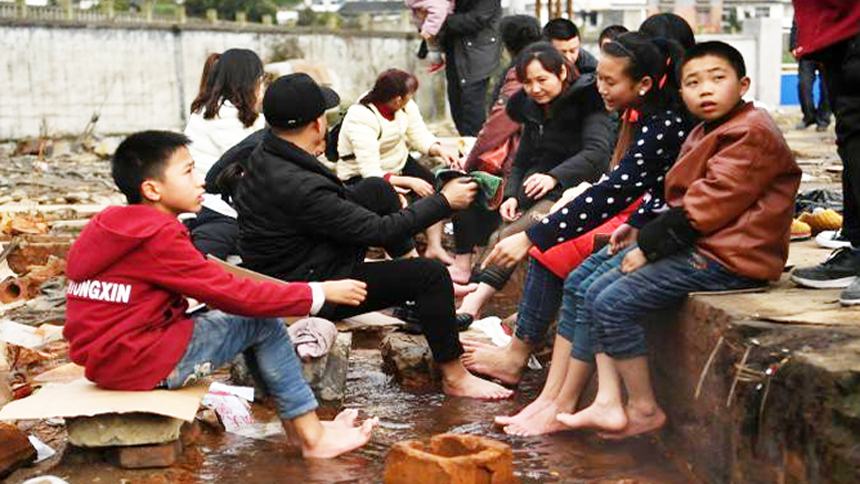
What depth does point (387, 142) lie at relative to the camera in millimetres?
8328

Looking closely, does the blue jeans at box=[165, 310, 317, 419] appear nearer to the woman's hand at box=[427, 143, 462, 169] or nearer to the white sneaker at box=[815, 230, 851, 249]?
the white sneaker at box=[815, 230, 851, 249]

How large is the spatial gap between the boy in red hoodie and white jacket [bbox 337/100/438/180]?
138 inches

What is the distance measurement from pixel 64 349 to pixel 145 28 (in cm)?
2712

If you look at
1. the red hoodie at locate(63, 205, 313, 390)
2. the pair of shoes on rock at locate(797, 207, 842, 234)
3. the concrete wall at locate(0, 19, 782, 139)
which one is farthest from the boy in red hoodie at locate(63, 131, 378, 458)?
the concrete wall at locate(0, 19, 782, 139)

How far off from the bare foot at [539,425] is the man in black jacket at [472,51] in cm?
558

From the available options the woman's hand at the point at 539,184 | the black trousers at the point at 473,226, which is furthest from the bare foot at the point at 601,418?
the black trousers at the point at 473,226

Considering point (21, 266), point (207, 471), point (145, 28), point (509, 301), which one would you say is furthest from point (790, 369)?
point (145, 28)

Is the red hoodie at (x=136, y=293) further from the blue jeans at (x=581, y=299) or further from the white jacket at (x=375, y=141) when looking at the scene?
the white jacket at (x=375, y=141)

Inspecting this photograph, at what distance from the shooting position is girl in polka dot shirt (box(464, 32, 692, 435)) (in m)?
4.87

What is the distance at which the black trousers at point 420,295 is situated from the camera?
529cm

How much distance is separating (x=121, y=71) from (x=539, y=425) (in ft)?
95.2

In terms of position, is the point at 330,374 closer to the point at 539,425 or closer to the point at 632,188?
the point at 539,425

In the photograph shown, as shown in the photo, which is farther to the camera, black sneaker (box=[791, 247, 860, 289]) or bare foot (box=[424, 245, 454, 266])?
bare foot (box=[424, 245, 454, 266])

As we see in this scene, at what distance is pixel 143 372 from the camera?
14.2 feet
